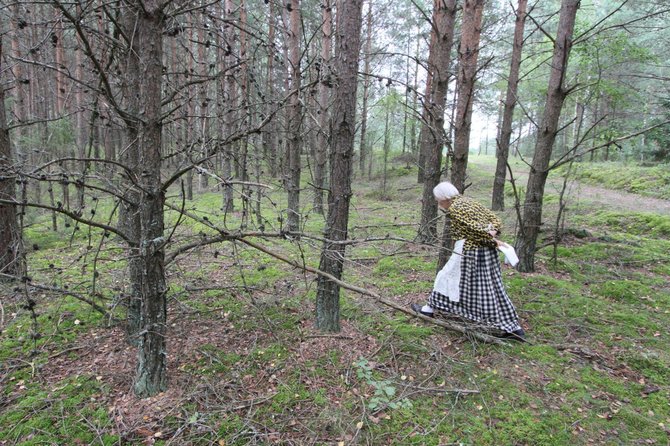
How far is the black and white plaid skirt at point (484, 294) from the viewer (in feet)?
12.5

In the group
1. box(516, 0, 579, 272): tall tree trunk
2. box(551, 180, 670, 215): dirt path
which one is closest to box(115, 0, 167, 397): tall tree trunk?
box(516, 0, 579, 272): tall tree trunk

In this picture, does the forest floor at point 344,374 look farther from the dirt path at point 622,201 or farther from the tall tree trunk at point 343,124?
the dirt path at point 622,201

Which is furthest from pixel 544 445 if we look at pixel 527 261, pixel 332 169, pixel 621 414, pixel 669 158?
pixel 669 158

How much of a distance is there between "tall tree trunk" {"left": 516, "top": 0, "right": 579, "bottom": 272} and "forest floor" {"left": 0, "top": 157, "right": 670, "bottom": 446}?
84cm

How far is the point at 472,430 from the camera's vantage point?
2.68 m

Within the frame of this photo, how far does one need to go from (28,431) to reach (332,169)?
3.00 metres

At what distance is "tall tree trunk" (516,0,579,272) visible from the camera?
4957 mm

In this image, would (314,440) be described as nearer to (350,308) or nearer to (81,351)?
(350,308)

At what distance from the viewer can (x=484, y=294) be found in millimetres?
3852

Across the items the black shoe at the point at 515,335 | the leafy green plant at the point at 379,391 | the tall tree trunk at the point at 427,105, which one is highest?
the tall tree trunk at the point at 427,105

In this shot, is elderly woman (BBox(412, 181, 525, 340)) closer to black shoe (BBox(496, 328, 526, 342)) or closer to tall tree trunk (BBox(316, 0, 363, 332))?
black shoe (BBox(496, 328, 526, 342))

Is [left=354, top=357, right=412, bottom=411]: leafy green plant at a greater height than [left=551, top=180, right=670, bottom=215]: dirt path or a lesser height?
lesser

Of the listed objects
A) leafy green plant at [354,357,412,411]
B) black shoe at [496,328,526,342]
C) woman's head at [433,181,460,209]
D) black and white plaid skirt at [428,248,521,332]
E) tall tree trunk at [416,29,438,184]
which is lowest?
leafy green plant at [354,357,412,411]

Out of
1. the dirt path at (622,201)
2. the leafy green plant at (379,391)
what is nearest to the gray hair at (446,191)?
the leafy green plant at (379,391)
